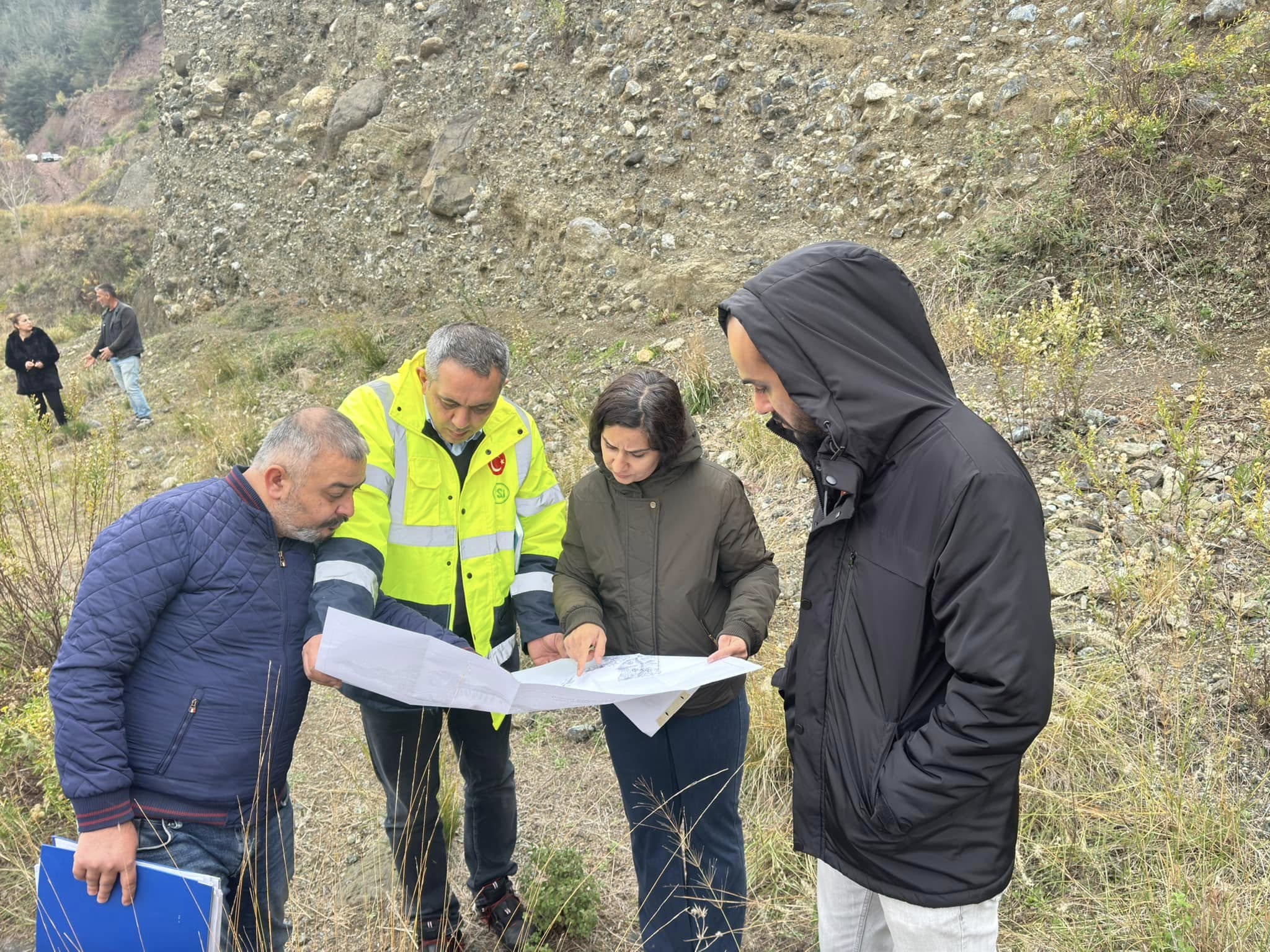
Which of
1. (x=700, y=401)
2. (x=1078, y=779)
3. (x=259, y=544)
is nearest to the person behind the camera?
(x=259, y=544)

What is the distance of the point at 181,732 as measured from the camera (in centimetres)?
195

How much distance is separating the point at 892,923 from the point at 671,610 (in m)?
0.89

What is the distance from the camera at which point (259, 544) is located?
205 cm

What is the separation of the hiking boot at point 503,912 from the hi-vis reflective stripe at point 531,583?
1.03 meters

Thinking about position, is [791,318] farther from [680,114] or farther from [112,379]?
[112,379]

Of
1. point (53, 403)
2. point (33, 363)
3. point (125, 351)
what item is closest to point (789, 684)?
point (125, 351)

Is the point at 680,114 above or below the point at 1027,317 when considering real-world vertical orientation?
above

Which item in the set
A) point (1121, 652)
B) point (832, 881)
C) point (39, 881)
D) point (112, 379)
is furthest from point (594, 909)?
point (112, 379)

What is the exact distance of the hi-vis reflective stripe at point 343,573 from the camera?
6.89 ft

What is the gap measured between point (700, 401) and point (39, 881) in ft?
15.3

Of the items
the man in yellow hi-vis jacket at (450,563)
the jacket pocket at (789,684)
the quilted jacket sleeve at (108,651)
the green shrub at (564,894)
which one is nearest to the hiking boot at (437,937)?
the man in yellow hi-vis jacket at (450,563)

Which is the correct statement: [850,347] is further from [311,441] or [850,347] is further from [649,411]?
[311,441]

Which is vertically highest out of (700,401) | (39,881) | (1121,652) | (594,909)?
(700,401)

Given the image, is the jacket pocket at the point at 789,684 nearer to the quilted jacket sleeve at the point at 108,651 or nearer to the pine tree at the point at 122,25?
the quilted jacket sleeve at the point at 108,651
